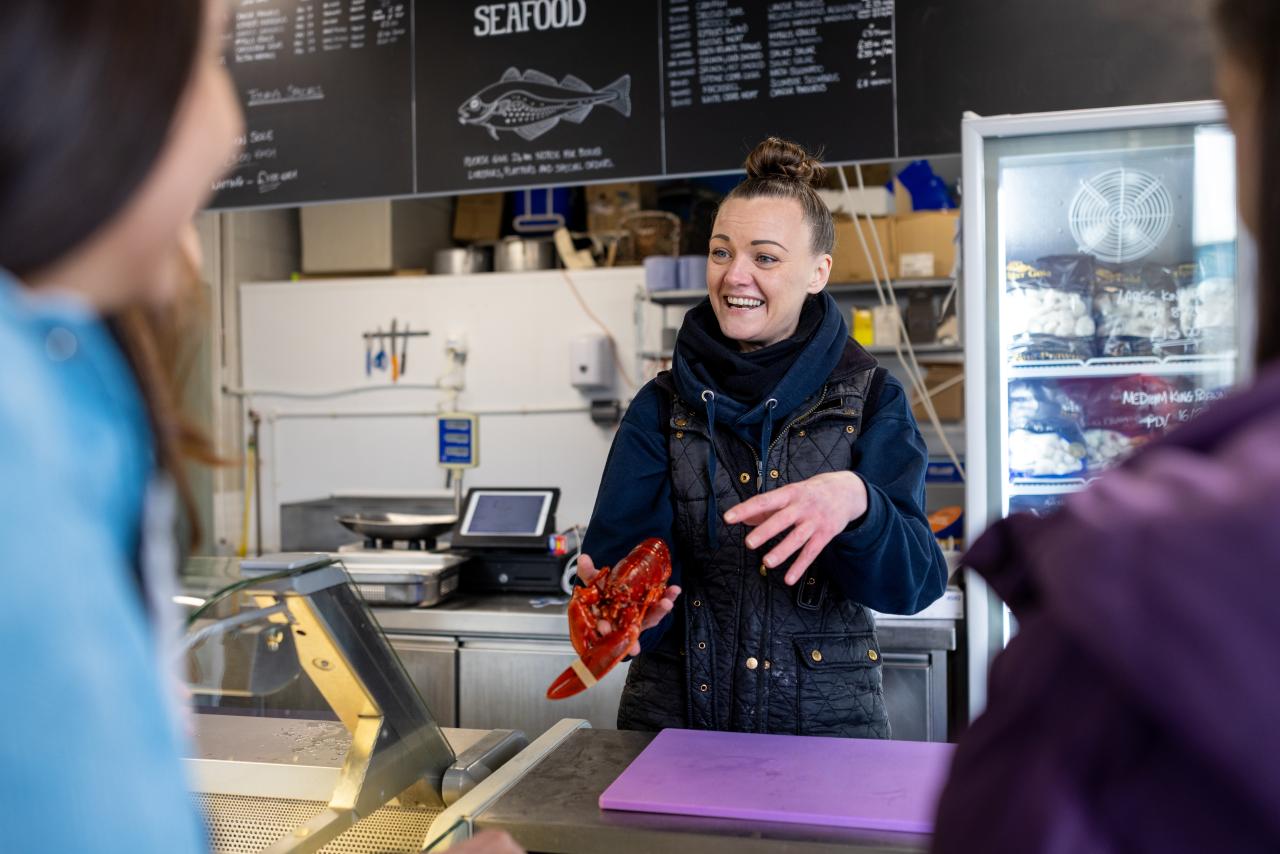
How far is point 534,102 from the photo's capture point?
369cm

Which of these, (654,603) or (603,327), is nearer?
(654,603)

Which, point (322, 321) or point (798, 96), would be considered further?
point (322, 321)

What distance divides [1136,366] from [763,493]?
1.69 metres

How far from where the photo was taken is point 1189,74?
10.2 ft

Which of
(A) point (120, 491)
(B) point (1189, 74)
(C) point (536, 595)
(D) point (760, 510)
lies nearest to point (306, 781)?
(D) point (760, 510)

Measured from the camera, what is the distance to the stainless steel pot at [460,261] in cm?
606

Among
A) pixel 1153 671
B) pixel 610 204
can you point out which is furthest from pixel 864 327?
pixel 1153 671

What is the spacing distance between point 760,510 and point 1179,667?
1.07 metres

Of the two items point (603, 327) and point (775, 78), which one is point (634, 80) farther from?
point (603, 327)

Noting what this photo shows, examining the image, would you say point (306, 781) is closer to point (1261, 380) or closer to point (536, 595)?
point (1261, 380)

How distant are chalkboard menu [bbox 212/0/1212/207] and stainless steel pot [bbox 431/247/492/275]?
2110mm

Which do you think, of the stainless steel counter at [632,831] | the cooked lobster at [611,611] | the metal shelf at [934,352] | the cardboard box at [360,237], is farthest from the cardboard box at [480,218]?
the stainless steel counter at [632,831]

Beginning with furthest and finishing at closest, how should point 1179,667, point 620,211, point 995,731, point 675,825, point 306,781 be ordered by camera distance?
point 620,211
point 306,781
point 675,825
point 995,731
point 1179,667

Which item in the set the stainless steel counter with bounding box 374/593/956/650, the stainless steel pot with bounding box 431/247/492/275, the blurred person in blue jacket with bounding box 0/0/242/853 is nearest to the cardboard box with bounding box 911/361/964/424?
the stainless steel counter with bounding box 374/593/956/650
